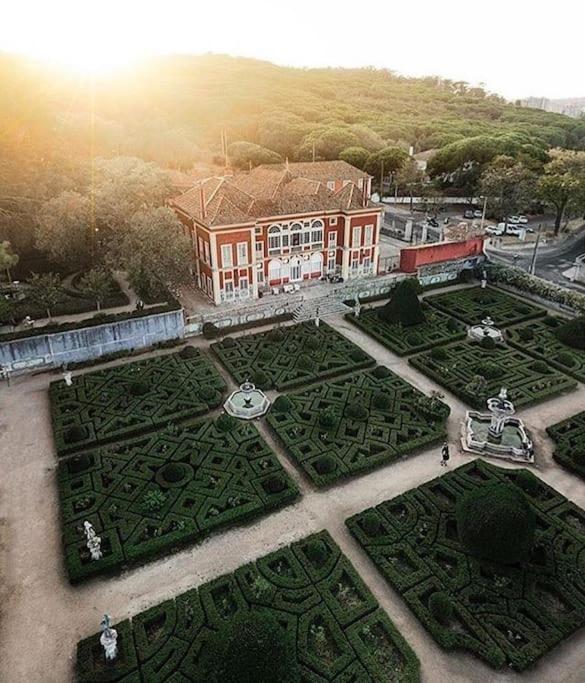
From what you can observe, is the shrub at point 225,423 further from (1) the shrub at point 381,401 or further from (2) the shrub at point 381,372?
(2) the shrub at point 381,372

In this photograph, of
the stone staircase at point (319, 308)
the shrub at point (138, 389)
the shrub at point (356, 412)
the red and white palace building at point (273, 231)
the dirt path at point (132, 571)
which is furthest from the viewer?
the stone staircase at point (319, 308)

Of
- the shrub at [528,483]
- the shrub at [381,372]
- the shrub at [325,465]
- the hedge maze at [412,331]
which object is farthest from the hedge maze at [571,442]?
the shrub at [325,465]

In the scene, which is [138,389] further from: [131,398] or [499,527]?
[499,527]

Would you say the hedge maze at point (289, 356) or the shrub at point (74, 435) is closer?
the shrub at point (74, 435)

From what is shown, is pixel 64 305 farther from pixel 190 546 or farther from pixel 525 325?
pixel 525 325

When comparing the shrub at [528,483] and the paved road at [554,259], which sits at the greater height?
the paved road at [554,259]

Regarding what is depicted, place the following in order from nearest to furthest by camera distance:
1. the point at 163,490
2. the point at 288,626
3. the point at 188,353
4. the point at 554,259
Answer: the point at 288,626, the point at 163,490, the point at 188,353, the point at 554,259

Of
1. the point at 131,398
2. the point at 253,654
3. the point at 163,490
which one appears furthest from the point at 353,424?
the point at 253,654

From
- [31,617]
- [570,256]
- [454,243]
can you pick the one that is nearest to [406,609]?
[31,617]
